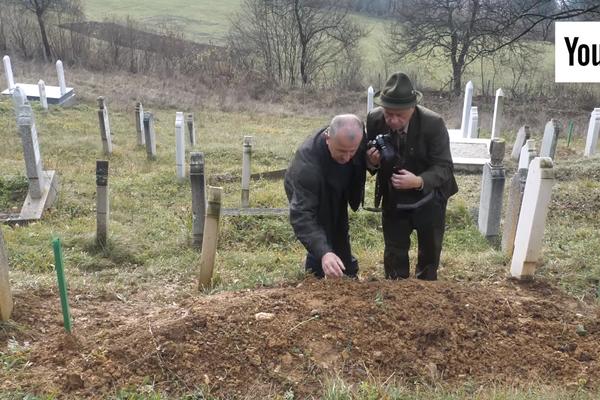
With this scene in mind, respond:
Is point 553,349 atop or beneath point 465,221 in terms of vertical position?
atop

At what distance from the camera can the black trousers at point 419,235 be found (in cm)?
424

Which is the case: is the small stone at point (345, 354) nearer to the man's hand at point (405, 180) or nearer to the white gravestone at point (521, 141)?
the man's hand at point (405, 180)

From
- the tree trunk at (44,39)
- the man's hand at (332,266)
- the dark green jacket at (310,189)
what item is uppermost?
the tree trunk at (44,39)

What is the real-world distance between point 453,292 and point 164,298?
2.41 m

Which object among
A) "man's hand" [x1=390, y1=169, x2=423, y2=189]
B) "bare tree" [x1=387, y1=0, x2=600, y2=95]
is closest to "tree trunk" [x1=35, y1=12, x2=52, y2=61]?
"bare tree" [x1=387, y1=0, x2=600, y2=95]

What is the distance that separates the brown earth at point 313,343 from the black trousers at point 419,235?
91cm

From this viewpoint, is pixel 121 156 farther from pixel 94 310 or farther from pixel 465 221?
pixel 94 310

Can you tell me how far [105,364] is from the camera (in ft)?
8.54

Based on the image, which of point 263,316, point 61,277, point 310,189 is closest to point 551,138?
point 310,189

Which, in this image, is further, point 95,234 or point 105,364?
point 95,234

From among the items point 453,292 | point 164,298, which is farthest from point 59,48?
point 453,292

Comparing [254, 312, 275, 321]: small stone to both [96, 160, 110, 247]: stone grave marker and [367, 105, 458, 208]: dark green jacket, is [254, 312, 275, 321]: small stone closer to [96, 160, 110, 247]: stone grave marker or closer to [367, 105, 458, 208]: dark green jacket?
[367, 105, 458, 208]: dark green jacket

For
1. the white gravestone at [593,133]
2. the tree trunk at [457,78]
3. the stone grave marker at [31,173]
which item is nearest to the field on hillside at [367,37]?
the tree trunk at [457,78]

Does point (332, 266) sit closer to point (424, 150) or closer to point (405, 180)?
point (405, 180)
